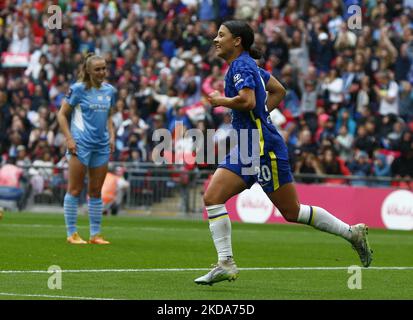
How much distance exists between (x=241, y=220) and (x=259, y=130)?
583 inches

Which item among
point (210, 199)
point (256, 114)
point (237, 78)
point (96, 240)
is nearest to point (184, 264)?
point (210, 199)

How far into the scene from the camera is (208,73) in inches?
1172

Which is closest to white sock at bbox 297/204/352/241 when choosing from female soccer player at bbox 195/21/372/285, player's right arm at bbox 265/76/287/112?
female soccer player at bbox 195/21/372/285

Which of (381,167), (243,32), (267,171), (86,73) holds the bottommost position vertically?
(381,167)

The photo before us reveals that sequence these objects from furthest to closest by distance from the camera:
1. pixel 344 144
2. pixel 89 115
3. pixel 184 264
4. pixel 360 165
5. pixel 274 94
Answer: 1. pixel 344 144
2. pixel 360 165
3. pixel 89 115
4. pixel 184 264
5. pixel 274 94

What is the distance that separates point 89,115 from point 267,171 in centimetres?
586

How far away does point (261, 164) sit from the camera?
10945 mm

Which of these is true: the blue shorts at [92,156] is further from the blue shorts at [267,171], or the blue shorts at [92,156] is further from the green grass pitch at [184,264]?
the blue shorts at [267,171]

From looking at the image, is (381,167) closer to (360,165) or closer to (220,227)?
(360,165)

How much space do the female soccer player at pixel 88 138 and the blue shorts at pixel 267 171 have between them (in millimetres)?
5534

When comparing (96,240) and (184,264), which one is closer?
(184,264)

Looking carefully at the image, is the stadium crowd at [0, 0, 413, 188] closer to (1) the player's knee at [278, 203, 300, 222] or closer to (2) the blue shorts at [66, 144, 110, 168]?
(2) the blue shorts at [66, 144, 110, 168]

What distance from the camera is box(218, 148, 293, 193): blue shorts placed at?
1085cm
